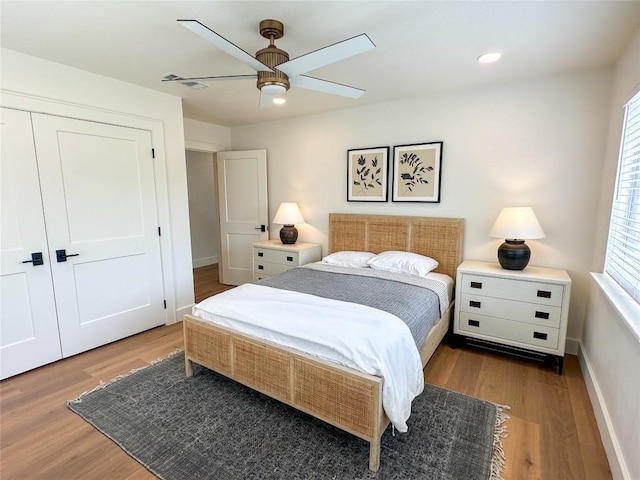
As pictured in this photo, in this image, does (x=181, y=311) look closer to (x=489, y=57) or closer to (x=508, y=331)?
(x=508, y=331)

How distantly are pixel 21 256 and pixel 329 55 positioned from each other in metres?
2.74

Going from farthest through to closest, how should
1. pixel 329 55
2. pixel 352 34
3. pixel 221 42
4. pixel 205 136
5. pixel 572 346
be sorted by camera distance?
pixel 205 136
pixel 572 346
pixel 352 34
pixel 329 55
pixel 221 42

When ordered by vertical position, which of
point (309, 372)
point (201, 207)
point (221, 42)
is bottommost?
point (309, 372)

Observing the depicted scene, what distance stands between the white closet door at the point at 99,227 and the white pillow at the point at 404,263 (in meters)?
2.35

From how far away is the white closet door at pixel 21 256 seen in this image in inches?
93.7

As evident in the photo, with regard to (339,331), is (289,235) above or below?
above

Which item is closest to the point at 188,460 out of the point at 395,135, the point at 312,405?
the point at 312,405

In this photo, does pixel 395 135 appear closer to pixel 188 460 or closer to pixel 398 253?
pixel 398 253

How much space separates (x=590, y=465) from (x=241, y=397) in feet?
6.72

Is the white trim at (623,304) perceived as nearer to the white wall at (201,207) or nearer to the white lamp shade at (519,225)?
the white lamp shade at (519,225)

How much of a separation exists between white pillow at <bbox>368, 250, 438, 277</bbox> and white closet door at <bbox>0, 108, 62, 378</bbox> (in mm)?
2916

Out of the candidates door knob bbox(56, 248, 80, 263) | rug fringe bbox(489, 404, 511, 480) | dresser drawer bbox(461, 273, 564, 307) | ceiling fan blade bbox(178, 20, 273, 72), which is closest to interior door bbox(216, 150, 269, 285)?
door knob bbox(56, 248, 80, 263)

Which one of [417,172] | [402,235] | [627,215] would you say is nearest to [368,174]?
[417,172]

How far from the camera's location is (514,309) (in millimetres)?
2635
